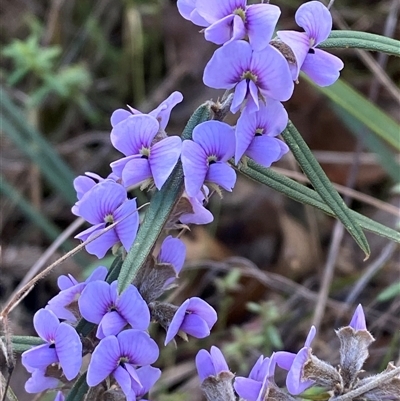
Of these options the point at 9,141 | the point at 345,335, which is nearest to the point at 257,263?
the point at 9,141

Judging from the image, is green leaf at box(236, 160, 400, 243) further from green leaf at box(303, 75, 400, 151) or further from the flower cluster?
green leaf at box(303, 75, 400, 151)

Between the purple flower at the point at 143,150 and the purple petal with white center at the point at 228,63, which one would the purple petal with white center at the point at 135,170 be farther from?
the purple petal with white center at the point at 228,63

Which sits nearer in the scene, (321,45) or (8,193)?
(321,45)

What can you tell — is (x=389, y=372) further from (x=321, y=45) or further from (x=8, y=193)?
(x=8, y=193)


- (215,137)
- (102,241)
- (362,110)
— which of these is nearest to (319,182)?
(215,137)

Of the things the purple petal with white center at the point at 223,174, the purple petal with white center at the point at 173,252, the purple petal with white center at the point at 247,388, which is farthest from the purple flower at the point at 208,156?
the purple petal with white center at the point at 247,388

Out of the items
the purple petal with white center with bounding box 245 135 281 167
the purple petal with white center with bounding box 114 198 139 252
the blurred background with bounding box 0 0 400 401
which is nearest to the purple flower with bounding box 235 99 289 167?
the purple petal with white center with bounding box 245 135 281 167
